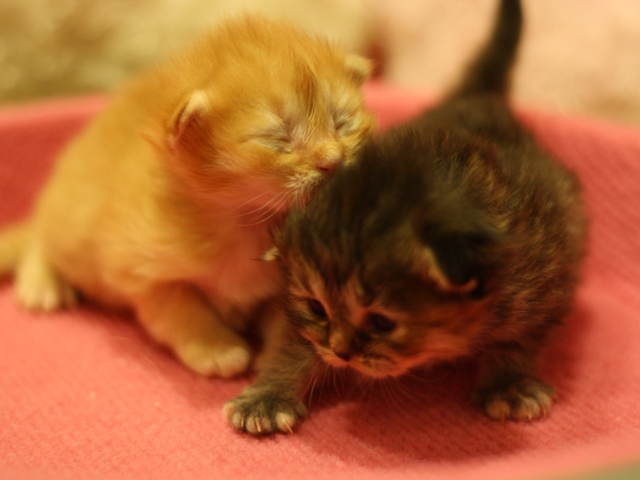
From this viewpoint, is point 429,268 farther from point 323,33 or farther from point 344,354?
point 323,33

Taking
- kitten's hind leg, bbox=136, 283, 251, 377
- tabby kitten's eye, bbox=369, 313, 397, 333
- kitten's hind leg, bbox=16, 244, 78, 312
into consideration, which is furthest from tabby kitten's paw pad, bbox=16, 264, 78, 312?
tabby kitten's eye, bbox=369, 313, 397, 333

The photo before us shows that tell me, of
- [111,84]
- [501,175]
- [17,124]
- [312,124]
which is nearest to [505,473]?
[501,175]

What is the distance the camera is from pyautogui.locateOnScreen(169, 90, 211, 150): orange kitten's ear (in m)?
1.13

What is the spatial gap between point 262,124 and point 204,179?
0.16 metres

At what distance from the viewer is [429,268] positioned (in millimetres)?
941

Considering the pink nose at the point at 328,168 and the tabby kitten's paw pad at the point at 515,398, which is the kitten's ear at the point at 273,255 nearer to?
the pink nose at the point at 328,168

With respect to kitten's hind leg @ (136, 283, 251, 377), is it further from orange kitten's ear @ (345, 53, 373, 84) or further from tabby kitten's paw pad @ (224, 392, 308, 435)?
orange kitten's ear @ (345, 53, 373, 84)

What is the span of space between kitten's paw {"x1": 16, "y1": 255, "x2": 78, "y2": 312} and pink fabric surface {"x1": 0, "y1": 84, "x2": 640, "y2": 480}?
34mm

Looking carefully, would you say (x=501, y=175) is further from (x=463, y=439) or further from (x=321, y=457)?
(x=321, y=457)

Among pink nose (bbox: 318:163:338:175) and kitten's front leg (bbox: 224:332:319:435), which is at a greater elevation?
pink nose (bbox: 318:163:338:175)

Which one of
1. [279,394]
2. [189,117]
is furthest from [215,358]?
[189,117]

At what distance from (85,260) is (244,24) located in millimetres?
696

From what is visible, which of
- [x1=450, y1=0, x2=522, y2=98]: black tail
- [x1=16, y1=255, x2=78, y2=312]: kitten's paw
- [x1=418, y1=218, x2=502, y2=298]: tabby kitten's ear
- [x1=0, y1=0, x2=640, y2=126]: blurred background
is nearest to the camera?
[x1=418, y1=218, x2=502, y2=298]: tabby kitten's ear

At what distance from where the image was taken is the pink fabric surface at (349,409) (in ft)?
3.62
